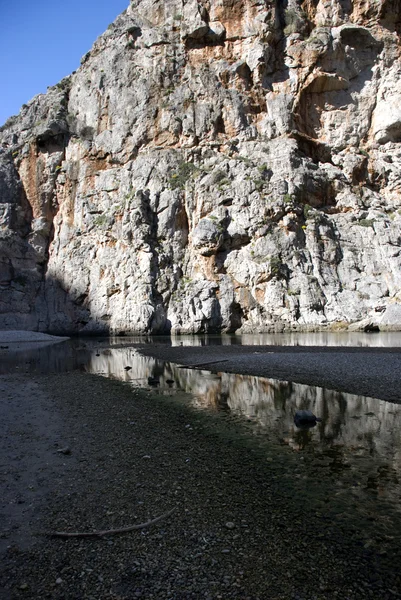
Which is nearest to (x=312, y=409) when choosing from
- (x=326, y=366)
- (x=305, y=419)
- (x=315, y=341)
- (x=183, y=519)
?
(x=305, y=419)

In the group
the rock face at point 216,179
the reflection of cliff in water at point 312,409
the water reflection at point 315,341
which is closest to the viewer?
the reflection of cliff in water at point 312,409

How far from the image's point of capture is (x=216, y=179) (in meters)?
57.5

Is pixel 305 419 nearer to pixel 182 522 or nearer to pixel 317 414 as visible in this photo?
pixel 317 414

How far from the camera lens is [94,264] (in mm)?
60000

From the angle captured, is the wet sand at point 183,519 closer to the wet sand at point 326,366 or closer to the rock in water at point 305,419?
the rock in water at point 305,419

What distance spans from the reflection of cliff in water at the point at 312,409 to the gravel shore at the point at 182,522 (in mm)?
977

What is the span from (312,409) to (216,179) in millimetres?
49574

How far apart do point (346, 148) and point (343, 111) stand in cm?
608

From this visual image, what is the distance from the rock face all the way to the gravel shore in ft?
136

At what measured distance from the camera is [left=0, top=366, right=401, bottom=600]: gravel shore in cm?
473

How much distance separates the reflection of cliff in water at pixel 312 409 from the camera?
872 cm

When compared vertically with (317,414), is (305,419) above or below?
above

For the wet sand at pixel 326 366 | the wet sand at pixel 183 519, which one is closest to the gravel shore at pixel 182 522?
the wet sand at pixel 183 519

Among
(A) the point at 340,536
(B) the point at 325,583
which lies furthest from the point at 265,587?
(A) the point at 340,536
